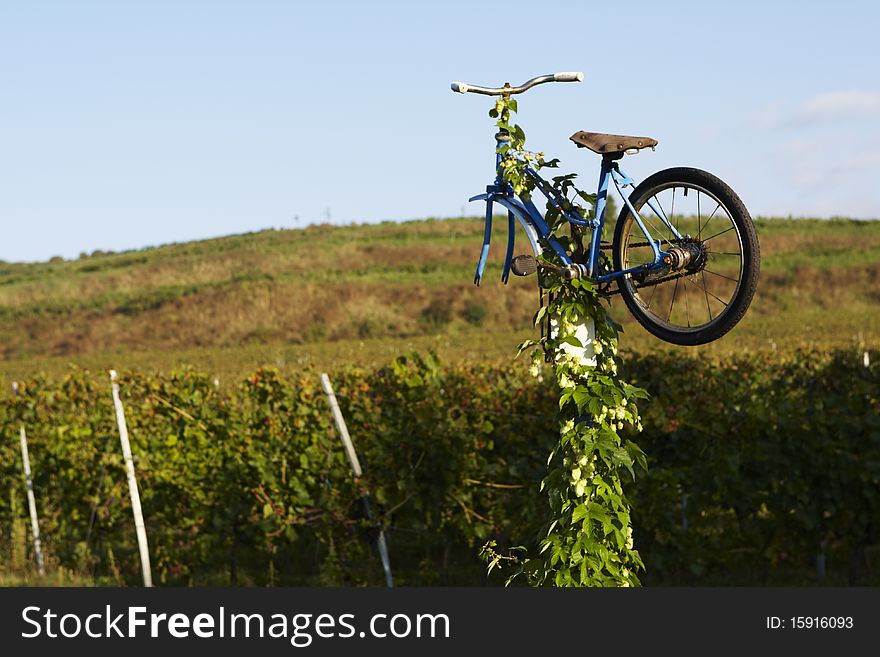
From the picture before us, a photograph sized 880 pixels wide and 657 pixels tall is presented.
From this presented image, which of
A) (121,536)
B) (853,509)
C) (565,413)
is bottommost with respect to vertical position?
(121,536)

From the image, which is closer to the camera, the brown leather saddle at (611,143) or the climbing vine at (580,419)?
the brown leather saddle at (611,143)

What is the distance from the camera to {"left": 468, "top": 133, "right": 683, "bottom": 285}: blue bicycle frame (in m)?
3.62

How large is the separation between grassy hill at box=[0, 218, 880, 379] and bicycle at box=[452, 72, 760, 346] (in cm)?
3196

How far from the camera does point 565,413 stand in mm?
4492

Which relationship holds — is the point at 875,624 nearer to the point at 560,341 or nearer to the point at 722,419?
the point at 560,341

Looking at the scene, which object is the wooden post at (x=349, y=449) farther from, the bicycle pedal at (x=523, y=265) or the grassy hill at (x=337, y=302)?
the grassy hill at (x=337, y=302)

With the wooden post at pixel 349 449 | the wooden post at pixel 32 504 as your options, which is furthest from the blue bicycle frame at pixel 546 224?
the wooden post at pixel 32 504

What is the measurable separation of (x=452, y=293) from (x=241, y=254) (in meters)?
20.5

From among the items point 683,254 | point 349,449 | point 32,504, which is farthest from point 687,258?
point 32,504

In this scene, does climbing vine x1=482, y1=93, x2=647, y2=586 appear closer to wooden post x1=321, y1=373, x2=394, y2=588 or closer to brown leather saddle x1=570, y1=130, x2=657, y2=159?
brown leather saddle x1=570, y1=130, x2=657, y2=159

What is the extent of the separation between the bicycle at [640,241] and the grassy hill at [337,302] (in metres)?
32.0

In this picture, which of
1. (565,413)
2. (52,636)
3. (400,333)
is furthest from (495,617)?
(400,333)

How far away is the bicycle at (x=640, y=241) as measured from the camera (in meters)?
3.36

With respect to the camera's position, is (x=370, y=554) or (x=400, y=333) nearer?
(x=370, y=554)
